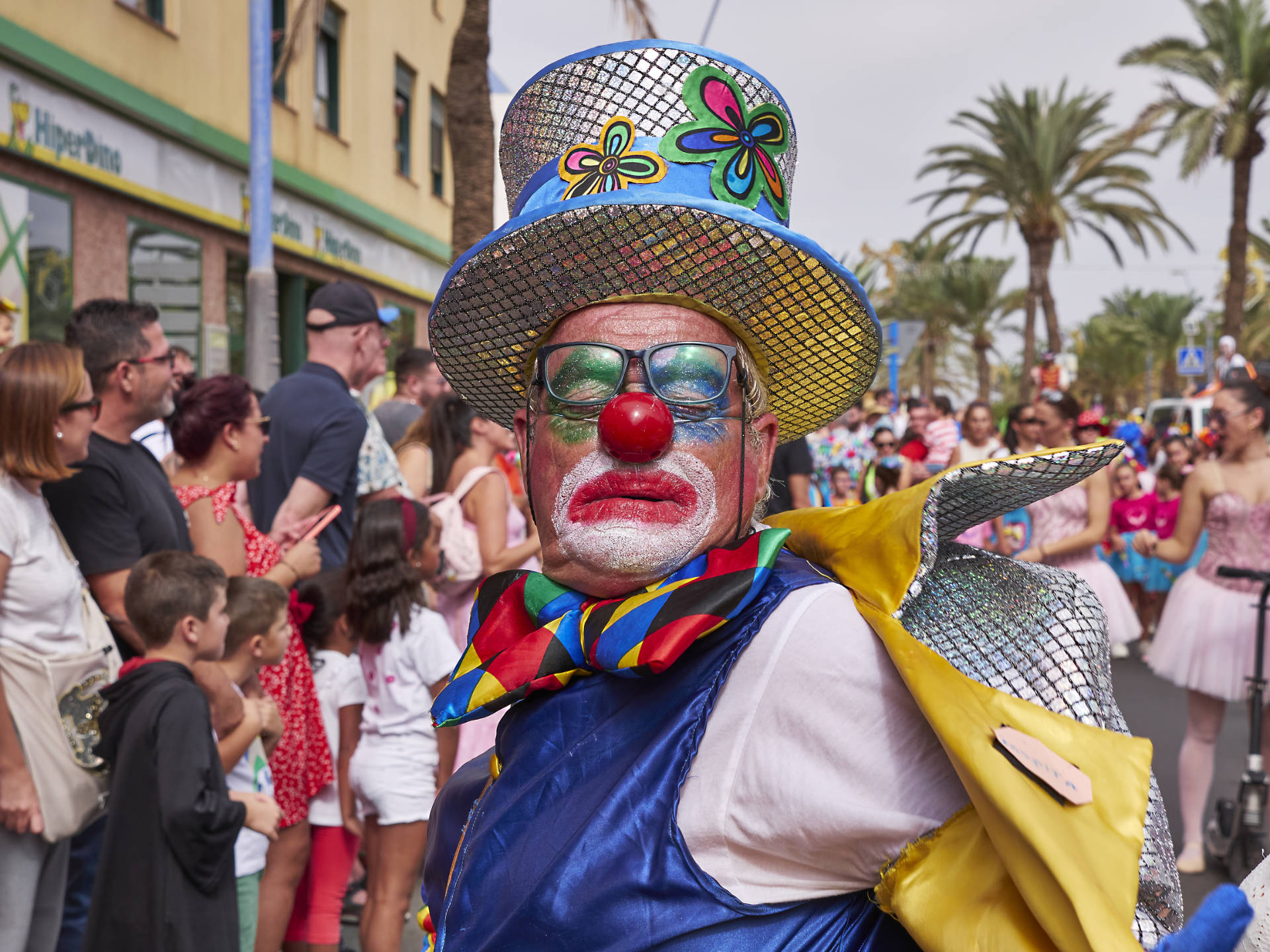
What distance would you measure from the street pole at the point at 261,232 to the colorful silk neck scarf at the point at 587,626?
6354 mm

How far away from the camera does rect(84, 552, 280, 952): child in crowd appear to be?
9.07ft

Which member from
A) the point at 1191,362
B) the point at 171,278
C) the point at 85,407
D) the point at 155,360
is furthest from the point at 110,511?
the point at 1191,362

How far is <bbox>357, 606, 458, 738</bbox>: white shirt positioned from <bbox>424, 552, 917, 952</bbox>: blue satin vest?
7.59 feet

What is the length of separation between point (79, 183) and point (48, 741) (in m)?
7.47

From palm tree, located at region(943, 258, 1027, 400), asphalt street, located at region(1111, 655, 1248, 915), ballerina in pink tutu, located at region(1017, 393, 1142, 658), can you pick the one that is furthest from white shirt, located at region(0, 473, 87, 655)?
palm tree, located at region(943, 258, 1027, 400)

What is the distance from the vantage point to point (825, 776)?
130 cm

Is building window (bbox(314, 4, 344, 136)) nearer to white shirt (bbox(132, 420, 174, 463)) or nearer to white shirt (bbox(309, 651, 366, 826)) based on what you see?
white shirt (bbox(132, 420, 174, 463))

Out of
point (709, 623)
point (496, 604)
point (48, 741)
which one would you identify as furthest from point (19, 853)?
point (709, 623)

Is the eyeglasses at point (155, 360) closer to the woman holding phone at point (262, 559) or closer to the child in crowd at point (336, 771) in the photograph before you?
the woman holding phone at point (262, 559)

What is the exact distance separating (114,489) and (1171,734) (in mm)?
6149

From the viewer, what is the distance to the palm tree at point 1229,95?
20.0m

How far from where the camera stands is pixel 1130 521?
10.8 meters

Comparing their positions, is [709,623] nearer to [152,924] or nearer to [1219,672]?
[152,924]

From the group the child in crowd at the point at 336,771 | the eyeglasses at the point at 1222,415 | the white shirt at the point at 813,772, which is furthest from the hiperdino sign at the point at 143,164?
the white shirt at the point at 813,772
